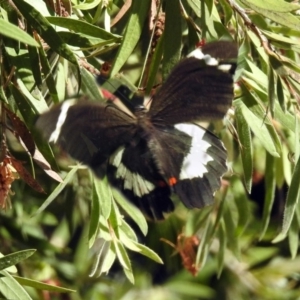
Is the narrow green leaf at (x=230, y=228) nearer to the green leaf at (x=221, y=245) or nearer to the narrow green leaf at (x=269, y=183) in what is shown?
the green leaf at (x=221, y=245)

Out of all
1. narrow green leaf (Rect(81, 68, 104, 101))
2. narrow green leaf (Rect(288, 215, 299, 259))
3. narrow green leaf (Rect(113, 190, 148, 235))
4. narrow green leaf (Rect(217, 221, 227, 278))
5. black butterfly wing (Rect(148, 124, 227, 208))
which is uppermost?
narrow green leaf (Rect(81, 68, 104, 101))

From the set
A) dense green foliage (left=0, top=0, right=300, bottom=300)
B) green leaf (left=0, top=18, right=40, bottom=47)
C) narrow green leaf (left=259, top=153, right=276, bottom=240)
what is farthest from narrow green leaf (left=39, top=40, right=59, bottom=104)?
narrow green leaf (left=259, top=153, right=276, bottom=240)

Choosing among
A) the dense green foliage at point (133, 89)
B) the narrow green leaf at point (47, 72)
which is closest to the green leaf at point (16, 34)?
the dense green foliage at point (133, 89)

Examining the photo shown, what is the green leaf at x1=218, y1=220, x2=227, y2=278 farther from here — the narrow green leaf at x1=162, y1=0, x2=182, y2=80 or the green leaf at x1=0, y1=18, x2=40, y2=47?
the green leaf at x1=0, y1=18, x2=40, y2=47

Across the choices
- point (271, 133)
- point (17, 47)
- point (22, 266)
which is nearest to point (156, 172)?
point (271, 133)

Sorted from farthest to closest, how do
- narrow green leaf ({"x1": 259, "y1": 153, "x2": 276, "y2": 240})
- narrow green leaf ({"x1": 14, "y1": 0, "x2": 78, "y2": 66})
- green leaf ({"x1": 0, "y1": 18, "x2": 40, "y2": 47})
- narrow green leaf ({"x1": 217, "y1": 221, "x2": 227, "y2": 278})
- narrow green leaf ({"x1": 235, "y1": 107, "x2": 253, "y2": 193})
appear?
narrow green leaf ({"x1": 217, "y1": 221, "x2": 227, "y2": 278}) → narrow green leaf ({"x1": 259, "y1": 153, "x2": 276, "y2": 240}) → narrow green leaf ({"x1": 235, "y1": 107, "x2": 253, "y2": 193}) → narrow green leaf ({"x1": 14, "y1": 0, "x2": 78, "y2": 66}) → green leaf ({"x1": 0, "y1": 18, "x2": 40, "y2": 47})

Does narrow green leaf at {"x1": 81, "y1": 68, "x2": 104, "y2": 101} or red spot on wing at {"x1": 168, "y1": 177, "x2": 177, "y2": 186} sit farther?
red spot on wing at {"x1": 168, "y1": 177, "x2": 177, "y2": 186}
